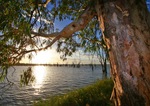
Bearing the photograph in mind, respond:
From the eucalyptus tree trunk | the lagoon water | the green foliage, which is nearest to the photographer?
the eucalyptus tree trunk

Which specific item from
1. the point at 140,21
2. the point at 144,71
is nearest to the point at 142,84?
the point at 144,71

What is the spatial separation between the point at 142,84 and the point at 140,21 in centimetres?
142

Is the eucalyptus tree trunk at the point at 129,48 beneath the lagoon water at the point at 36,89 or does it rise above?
above

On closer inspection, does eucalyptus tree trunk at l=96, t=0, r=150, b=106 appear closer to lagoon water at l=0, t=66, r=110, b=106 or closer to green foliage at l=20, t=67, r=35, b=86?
lagoon water at l=0, t=66, r=110, b=106

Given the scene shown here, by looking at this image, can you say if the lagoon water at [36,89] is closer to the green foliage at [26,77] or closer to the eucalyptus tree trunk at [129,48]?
the green foliage at [26,77]

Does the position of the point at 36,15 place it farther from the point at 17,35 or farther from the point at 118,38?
the point at 118,38

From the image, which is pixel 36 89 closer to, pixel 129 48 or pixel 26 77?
pixel 26 77

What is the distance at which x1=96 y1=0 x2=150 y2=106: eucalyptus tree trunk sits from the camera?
12.2 ft

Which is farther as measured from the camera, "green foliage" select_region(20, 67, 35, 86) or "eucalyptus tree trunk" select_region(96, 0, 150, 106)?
"green foliage" select_region(20, 67, 35, 86)

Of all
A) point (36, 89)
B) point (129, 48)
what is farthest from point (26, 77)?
point (36, 89)

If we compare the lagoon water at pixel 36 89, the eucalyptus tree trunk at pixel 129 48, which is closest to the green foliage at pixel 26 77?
the lagoon water at pixel 36 89

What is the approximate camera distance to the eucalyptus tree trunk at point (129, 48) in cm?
372

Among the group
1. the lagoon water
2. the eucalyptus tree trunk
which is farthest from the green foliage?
the eucalyptus tree trunk

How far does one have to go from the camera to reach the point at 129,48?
382cm
